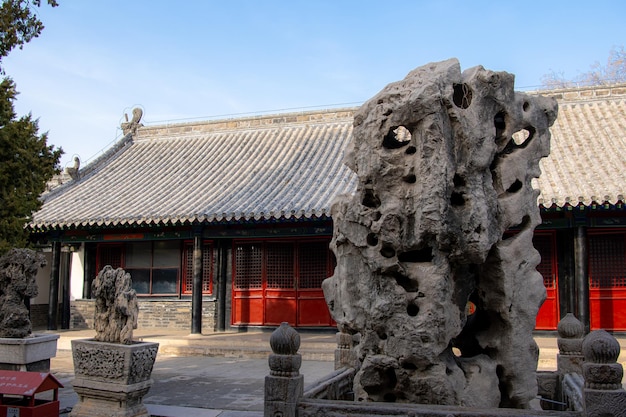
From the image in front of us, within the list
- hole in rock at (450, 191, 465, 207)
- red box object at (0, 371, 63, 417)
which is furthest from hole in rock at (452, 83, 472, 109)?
red box object at (0, 371, 63, 417)

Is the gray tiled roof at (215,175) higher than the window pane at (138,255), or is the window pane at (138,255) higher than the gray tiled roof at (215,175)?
the gray tiled roof at (215,175)

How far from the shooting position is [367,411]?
359 centimetres

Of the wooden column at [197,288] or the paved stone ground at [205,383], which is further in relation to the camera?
the wooden column at [197,288]

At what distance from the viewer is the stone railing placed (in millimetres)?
3346

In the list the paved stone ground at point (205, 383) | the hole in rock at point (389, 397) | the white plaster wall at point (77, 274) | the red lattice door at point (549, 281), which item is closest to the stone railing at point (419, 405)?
the hole in rock at point (389, 397)

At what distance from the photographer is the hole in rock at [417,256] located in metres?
4.11

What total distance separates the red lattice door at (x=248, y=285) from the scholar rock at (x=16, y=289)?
6268 mm

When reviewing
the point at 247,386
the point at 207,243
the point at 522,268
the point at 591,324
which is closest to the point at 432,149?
the point at 522,268

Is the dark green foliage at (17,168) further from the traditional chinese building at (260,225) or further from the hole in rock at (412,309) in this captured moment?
the hole in rock at (412,309)

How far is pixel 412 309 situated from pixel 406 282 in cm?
20

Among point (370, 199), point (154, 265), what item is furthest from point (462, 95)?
point (154, 265)

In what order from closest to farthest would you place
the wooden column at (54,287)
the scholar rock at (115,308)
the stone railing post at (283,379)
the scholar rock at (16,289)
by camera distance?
the stone railing post at (283,379)
the scholar rock at (115,308)
the scholar rock at (16,289)
the wooden column at (54,287)

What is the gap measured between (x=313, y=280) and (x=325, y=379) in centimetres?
908

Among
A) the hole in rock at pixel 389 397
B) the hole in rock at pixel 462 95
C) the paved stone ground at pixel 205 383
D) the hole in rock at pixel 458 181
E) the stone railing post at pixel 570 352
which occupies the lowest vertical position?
the paved stone ground at pixel 205 383
